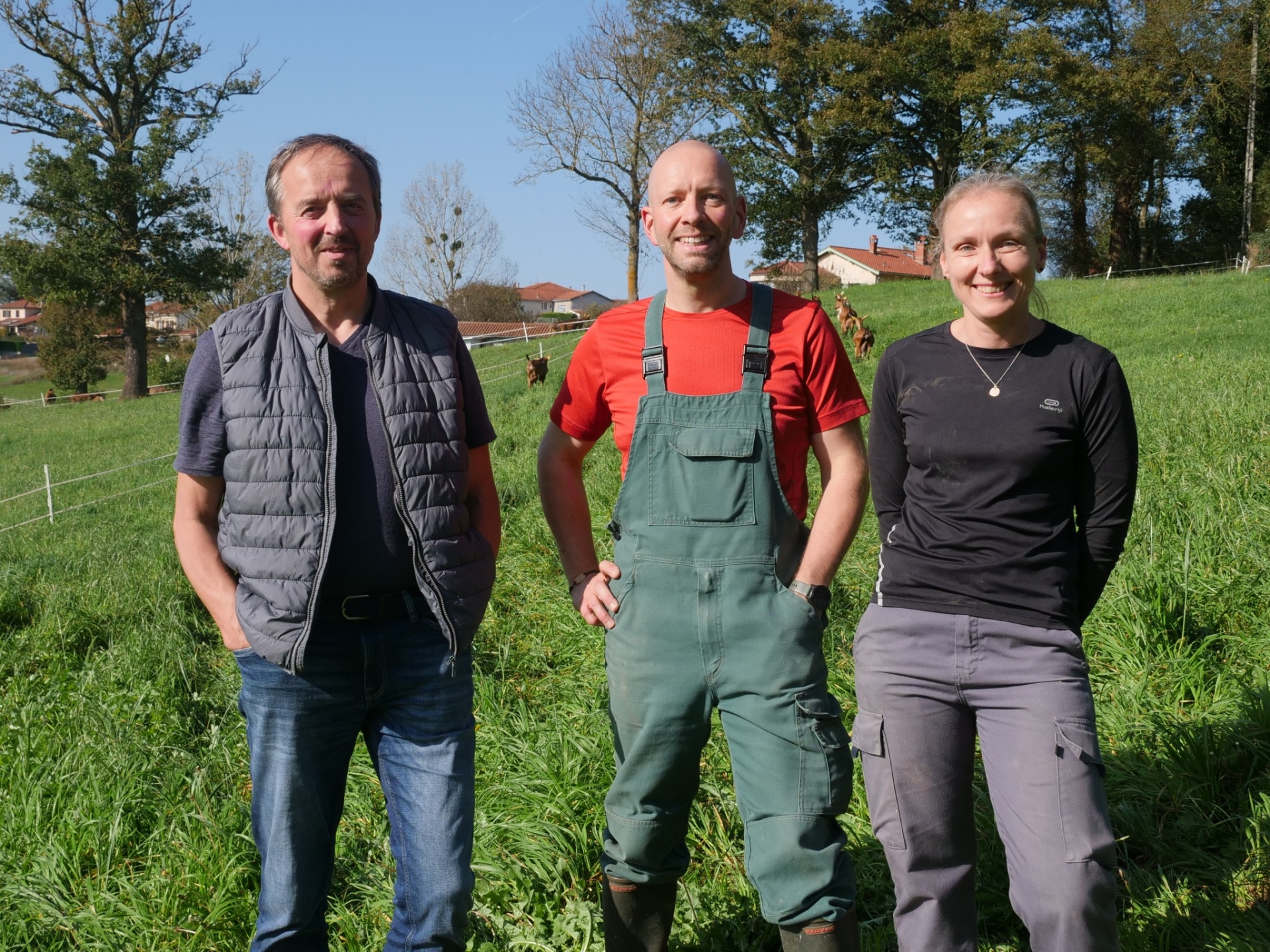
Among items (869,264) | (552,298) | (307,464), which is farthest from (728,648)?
(552,298)

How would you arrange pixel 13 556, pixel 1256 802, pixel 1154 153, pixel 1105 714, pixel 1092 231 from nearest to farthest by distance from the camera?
pixel 1256 802, pixel 1105 714, pixel 13 556, pixel 1154 153, pixel 1092 231

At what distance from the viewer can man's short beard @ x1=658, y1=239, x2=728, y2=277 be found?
2.54 meters

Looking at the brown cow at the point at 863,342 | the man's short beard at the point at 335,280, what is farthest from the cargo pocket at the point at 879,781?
the brown cow at the point at 863,342

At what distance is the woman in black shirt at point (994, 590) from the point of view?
227cm

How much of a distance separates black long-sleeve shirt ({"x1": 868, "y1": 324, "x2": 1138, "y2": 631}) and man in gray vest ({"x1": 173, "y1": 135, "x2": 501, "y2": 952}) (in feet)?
3.72

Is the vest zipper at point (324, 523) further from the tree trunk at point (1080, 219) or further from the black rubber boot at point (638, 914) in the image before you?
the tree trunk at point (1080, 219)

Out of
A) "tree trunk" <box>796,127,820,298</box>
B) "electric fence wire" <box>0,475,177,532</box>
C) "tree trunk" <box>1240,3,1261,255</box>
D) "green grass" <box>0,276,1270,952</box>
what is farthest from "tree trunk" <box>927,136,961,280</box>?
"green grass" <box>0,276,1270,952</box>

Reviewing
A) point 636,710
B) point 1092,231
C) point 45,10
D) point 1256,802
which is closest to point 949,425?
point 636,710

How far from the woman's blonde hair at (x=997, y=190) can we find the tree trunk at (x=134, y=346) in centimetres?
3457

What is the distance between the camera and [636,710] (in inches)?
101

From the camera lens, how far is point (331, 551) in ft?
7.90

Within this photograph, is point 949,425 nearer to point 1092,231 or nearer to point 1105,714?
point 1105,714

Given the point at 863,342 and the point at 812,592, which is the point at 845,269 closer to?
the point at 863,342

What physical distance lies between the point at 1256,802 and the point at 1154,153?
41.0 meters
